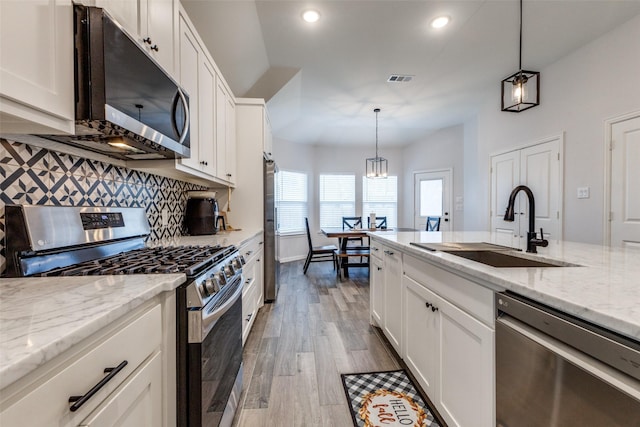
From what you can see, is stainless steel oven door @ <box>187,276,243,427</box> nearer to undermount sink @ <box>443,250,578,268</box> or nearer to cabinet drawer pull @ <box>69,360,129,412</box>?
cabinet drawer pull @ <box>69,360,129,412</box>

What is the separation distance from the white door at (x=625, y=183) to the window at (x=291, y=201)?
4847mm

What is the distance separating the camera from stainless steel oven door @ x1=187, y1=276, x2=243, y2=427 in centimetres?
102

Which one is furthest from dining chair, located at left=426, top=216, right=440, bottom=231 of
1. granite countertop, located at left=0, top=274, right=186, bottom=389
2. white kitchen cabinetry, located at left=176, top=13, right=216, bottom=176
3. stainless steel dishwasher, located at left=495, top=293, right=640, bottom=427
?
granite countertop, located at left=0, top=274, right=186, bottom=389

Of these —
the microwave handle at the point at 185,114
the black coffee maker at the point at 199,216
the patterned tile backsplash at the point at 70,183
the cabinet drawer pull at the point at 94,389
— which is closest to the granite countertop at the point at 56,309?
the cabinet drawer pull at the point at 94,389

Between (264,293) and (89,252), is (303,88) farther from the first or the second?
(89,252)

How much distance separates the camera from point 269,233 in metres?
3.30

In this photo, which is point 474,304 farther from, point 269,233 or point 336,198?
point 336,198

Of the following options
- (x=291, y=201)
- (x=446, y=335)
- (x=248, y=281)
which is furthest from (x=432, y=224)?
(x=446, y=335)

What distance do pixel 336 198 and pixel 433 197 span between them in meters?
2.22

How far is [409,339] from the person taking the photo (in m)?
1.77

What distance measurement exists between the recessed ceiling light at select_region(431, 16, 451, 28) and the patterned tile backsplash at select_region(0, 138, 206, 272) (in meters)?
2.95

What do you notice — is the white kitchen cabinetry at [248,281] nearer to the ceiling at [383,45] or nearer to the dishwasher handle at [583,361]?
the dishwasher handle at [583,361]

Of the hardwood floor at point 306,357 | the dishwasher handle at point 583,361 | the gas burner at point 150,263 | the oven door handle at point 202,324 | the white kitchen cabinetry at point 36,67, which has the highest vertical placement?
the white kitchen cabinetry at point 36,67

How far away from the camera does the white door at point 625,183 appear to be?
107 inches
